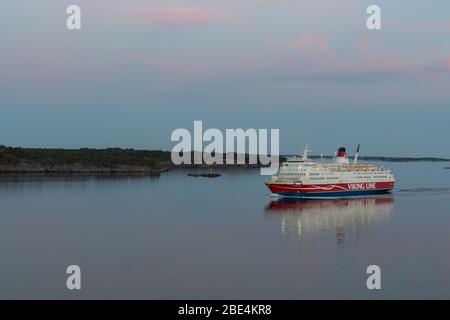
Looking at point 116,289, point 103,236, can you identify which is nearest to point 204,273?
point 116,289

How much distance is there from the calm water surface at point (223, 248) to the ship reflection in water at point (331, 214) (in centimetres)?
6

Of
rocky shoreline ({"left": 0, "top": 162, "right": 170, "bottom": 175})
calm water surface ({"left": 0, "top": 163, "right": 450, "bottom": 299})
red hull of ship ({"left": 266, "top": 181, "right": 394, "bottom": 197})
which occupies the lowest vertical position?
calm water surface ({"left": 0, "top": 163, "right": 450, "bottom": 299})

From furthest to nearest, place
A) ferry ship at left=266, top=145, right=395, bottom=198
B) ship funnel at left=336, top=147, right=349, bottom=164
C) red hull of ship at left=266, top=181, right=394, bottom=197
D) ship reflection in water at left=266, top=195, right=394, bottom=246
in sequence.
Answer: ship funnel at left=336, top=147, right=349, bottom=164 < ferry ship at left=266, top=145, right=395, bottom=198 < red hull of ship at left=266, top=181, right=394, bottom=197 < ship reflection in water at left=266, top=195, right=394, bottom=246

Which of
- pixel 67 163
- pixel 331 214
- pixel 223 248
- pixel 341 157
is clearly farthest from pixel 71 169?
pixel 223 248

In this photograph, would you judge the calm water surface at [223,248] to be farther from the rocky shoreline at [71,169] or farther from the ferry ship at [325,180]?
the rocky shoreline at [71,169]

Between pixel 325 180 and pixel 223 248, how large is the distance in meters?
19.0

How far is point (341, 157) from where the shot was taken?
42.7m

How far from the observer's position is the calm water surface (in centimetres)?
1520

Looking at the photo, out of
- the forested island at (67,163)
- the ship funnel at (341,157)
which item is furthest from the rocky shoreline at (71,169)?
the ship funnel at (341,157)

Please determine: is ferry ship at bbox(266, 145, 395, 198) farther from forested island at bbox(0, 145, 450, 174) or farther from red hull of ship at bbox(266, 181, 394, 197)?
forested island at bbox(0, 145, 450, 174)

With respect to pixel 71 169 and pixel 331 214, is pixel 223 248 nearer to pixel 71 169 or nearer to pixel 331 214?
pixel 331 214

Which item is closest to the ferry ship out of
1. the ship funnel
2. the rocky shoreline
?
the ship funnel
